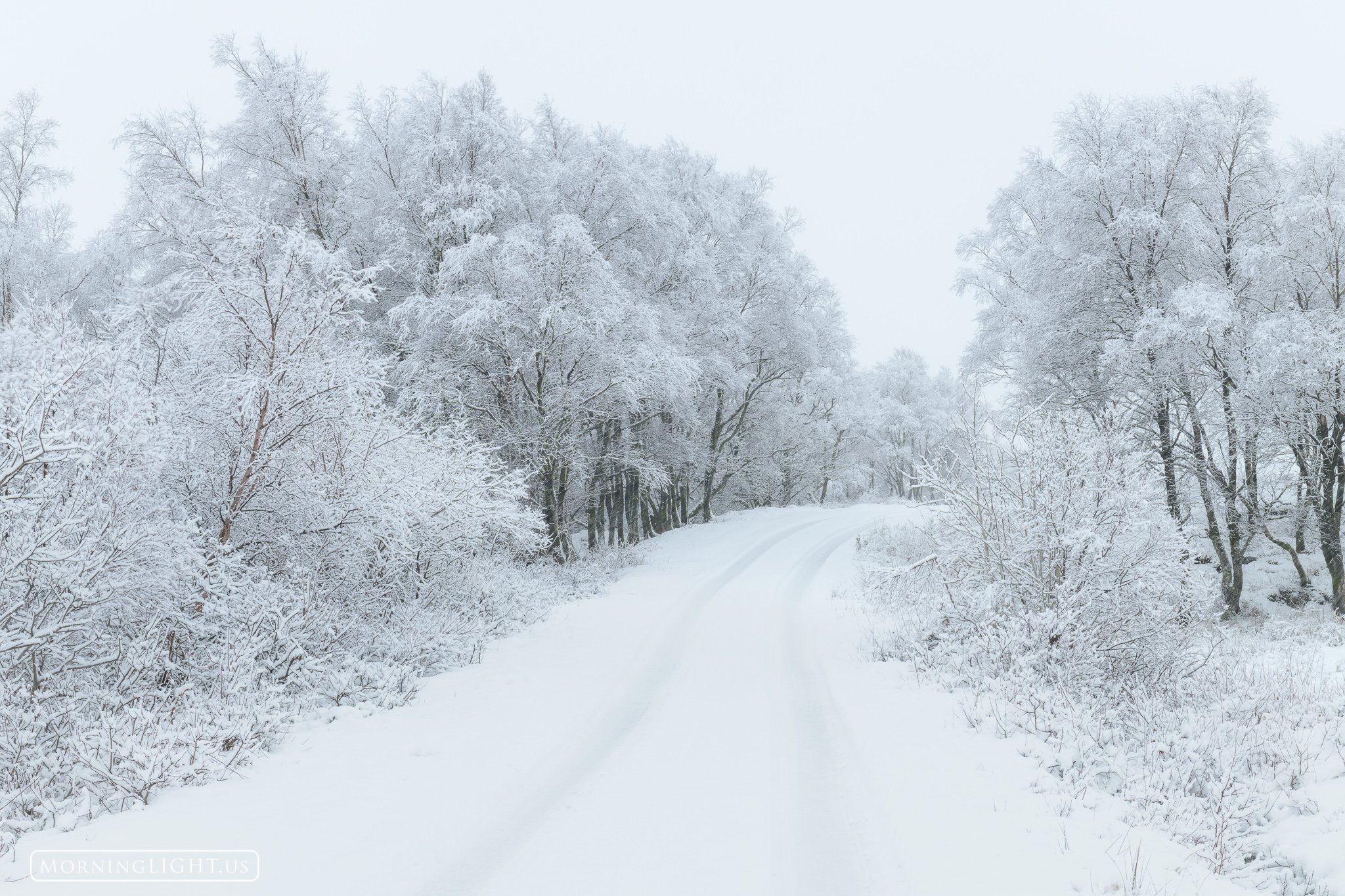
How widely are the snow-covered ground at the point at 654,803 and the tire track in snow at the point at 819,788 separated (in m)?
0.02

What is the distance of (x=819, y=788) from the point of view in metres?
5.46

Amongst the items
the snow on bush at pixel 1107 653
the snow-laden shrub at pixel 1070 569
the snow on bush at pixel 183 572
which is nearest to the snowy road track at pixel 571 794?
the snow on bush at pixel 183 572

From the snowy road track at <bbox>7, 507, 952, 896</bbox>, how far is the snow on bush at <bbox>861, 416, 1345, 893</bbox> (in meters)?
1.50

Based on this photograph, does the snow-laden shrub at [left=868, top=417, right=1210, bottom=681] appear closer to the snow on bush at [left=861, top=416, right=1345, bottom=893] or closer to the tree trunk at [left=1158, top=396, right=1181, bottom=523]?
the snow on bush at [left=861, top=416, right=1345, bottom=893]

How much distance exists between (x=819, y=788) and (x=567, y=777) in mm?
2186

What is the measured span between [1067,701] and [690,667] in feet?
15.1

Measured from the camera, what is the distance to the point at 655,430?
2381 cm

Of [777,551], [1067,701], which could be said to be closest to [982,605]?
[1067,701]

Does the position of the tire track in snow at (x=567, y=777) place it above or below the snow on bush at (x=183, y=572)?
below

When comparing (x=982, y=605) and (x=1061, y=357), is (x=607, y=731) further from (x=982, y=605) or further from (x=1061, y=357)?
(x=1061, y=357)

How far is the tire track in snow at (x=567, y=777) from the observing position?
417 cm

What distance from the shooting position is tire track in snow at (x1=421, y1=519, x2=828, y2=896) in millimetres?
4172

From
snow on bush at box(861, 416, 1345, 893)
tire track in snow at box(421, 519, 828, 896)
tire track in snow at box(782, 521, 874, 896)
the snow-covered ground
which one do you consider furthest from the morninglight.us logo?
snow on bush at box(861, 416, 1345, 893)

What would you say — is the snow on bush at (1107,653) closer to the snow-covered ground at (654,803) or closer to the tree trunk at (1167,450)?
the snow-covered ground at (654,803)
